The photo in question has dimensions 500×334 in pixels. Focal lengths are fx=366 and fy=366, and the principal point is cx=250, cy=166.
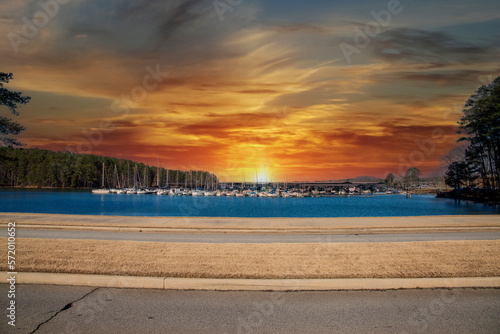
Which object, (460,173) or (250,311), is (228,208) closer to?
(250,311)

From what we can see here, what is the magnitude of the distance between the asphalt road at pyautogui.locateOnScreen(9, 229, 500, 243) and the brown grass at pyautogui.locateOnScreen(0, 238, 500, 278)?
2.85 metres

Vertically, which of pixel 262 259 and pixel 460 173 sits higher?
pixel 460 173

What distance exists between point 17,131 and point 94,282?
3076cm

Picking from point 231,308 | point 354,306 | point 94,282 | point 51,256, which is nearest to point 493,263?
point 354,306

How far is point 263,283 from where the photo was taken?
8148 millimetres

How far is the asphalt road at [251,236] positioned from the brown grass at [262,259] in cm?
285

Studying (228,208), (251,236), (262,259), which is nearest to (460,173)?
(228,208)

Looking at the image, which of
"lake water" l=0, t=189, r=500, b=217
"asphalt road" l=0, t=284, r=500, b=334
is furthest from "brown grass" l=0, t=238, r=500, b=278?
"lake water" l=0, t=189, r=500, b=217

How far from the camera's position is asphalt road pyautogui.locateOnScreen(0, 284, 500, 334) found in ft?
19.9

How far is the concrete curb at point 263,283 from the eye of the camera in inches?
Result: 319

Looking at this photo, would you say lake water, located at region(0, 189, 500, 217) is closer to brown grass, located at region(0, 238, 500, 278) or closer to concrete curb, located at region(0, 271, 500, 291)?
brown grass, located at region(0, 238, 500, 278)

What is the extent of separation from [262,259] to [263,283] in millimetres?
1900

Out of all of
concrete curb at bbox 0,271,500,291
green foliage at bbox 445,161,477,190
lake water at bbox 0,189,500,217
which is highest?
green foliage at bbox 445,161,477,190

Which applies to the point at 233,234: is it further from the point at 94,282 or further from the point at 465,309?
the point at 465,309
